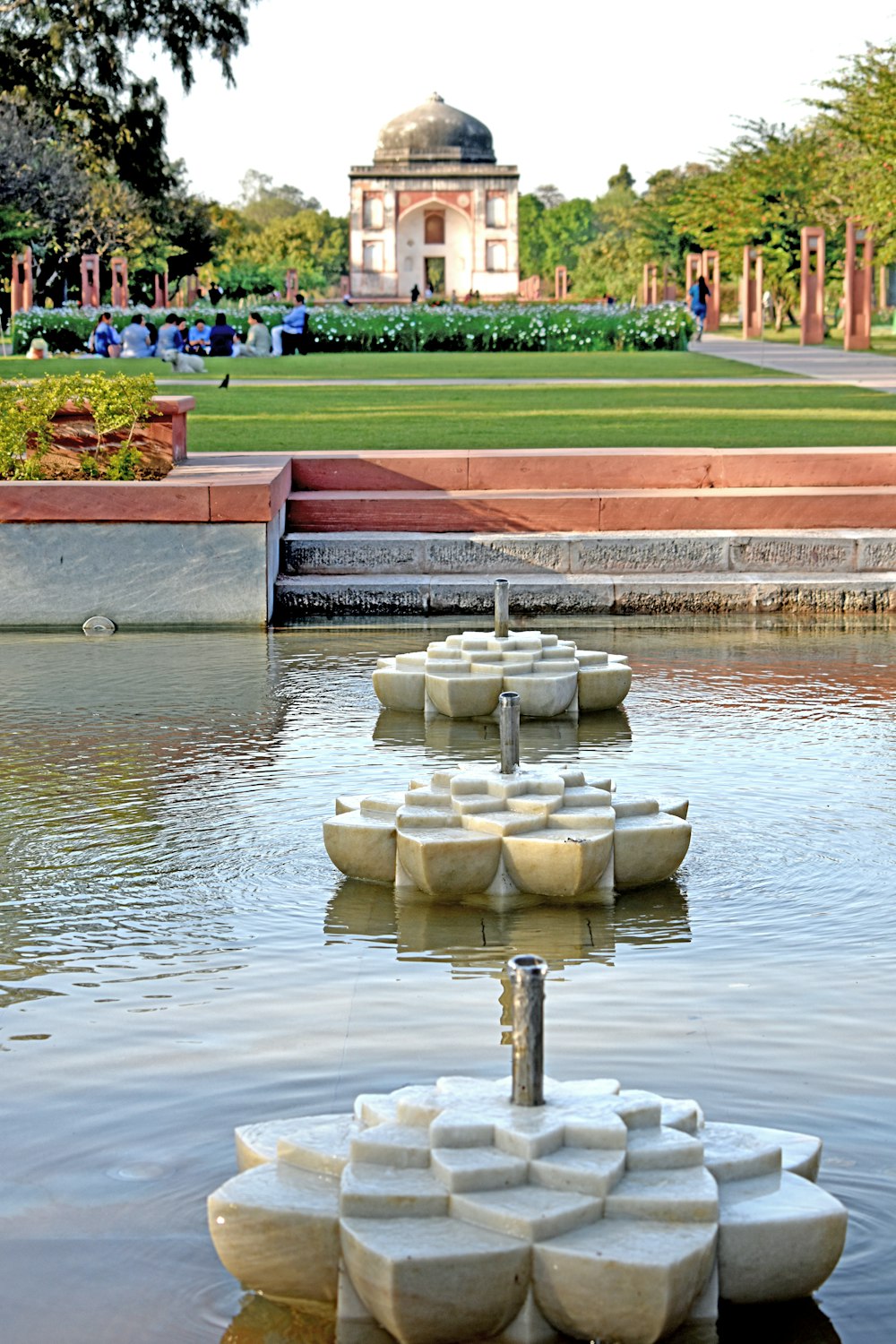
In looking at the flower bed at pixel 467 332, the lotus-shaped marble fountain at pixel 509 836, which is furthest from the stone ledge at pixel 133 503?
the flower bed at pixel 467 332

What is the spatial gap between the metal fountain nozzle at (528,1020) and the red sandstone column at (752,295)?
47.2 m

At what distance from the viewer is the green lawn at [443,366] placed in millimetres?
24797

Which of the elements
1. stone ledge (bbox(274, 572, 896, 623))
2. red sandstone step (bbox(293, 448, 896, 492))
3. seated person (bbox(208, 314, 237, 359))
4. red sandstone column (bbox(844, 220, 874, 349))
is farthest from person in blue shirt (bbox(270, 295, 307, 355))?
stone ledge (bbox(274, 572, 896, 623))

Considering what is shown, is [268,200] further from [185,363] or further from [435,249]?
[185,363]

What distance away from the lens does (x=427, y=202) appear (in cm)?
8881

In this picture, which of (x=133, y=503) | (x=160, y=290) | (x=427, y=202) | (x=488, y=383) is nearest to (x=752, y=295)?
(x=160, y=290)

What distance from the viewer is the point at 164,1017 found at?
3428 mm

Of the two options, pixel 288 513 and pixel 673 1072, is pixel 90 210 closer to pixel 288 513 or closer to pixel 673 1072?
pixel 288 513

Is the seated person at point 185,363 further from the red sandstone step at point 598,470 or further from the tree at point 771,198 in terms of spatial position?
the tree at point 771,198

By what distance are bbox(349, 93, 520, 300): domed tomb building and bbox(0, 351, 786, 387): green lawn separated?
184 ft

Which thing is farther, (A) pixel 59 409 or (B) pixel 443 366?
(B) pixel 443 366

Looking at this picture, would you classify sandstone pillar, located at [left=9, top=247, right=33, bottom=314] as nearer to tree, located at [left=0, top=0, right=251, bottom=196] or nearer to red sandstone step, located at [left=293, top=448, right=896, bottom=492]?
tree, located at [left=0, top=0, right=251, bottom=196]

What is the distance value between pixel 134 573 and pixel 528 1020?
6.66 meters

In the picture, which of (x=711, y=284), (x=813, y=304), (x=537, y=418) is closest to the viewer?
(x=537, y=418)
